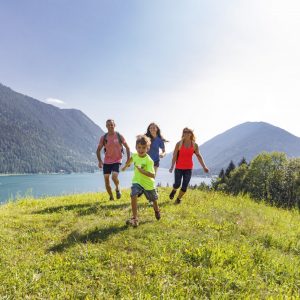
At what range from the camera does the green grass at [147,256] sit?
16.1ft

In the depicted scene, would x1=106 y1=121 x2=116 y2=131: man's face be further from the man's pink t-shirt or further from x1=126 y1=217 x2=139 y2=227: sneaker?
x1=126 y1=217 x2=139 y2=227: sneaker

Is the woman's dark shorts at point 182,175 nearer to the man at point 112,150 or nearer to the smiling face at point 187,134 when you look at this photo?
the smiling face at point 187,134

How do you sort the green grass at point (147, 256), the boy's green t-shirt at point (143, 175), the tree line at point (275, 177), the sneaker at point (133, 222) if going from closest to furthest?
the green grass at point (147, 256), the sneaker at point (133, 222), the boy's green t-shirt at point (143, 175), the tree line at point (275, 177)

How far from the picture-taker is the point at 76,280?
5.16 meters

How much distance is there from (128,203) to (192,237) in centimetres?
414

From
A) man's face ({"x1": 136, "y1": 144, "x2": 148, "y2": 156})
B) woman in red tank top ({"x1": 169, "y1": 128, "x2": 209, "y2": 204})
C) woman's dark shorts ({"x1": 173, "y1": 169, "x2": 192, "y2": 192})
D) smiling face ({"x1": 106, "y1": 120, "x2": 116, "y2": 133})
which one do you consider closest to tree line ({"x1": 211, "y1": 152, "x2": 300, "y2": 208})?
woman's dark shorts ({"x1": 173, "y1": 169, "x2": 192, "y2": 192})

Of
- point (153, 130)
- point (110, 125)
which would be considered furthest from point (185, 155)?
point (110, 125)

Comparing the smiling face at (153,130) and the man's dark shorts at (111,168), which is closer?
the man's dark shorts at (111,168)

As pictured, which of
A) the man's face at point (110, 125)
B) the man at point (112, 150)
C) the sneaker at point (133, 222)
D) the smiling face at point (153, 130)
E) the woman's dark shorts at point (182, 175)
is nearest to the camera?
the sneaker at point (133, 222)

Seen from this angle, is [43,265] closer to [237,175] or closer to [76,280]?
[76,280]

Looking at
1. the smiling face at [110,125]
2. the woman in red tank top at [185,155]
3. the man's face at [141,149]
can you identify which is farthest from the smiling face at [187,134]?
the man's face at [141,149]

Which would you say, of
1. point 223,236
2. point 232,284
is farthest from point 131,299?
point 223,236

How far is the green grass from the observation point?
4.90 m

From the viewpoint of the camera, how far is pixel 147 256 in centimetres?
607
